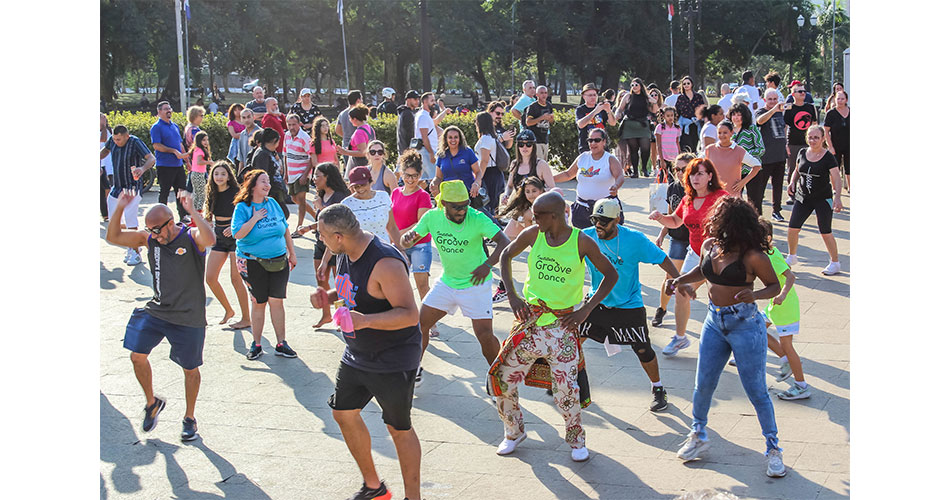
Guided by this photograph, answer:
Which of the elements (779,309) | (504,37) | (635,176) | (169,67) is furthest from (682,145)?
(504,37)

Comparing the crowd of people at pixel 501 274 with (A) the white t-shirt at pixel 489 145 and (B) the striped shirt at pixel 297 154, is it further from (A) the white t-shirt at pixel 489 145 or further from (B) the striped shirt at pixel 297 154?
(B) the striped shirt at pixel 297 154

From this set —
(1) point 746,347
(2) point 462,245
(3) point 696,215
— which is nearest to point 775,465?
(1) point 746,347

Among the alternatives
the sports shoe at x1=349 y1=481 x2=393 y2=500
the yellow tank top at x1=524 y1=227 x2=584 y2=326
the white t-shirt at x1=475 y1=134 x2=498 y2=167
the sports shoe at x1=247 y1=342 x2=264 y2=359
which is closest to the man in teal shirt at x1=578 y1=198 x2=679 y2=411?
the yellow tank top at x1=524 y1=227 x2=584 y2=326

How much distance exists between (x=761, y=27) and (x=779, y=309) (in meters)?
52.9

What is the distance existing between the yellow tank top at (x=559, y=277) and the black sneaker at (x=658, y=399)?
1173 mm

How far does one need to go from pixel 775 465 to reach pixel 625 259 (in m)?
1.64

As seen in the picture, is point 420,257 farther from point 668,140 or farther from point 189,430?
point 668,140

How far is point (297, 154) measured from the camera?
12469 mm

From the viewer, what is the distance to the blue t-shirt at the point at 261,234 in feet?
24.9

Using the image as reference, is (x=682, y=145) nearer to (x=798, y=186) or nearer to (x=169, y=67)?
(x=798, y=186)

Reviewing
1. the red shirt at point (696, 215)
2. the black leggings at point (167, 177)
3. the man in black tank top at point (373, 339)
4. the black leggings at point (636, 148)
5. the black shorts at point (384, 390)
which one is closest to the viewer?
the man in black tank top at point (373, 339)

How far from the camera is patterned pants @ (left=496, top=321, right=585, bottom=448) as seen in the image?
5.36m

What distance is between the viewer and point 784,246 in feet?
37.8

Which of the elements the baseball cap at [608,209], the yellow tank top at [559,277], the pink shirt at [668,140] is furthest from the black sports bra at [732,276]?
the pink shirt at [668,140]
